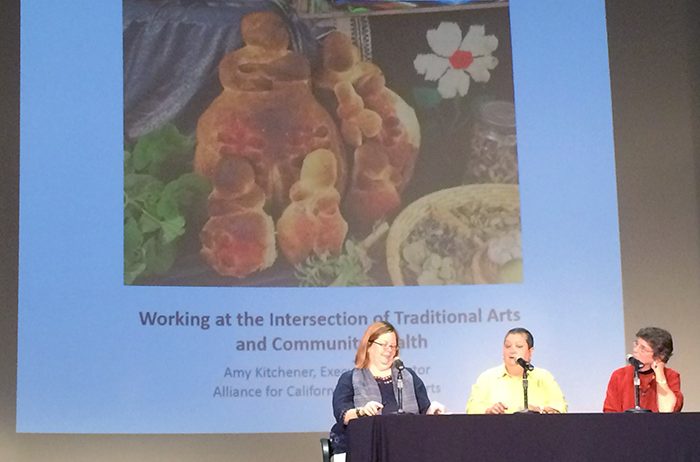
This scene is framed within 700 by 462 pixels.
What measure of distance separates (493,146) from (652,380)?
1491 millimetres

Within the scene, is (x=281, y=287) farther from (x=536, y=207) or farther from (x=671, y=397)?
(x=671, y=397)

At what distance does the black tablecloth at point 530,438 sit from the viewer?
3.71 metres

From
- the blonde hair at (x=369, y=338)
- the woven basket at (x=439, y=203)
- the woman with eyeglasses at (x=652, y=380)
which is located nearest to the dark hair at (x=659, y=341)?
the woman with eyeglasses at (x=652, y=380)

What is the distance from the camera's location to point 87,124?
532cm

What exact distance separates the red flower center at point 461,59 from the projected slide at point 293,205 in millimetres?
18

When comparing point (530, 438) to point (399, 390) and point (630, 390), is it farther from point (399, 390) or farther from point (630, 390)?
point (630, 390)

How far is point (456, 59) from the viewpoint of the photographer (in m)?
5.61

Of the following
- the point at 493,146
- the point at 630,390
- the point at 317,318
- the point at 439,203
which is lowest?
the point at 630,390

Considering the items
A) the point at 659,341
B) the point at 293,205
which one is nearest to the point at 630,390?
the point at 659,341

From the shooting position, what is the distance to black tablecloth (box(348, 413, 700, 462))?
3.71 metres

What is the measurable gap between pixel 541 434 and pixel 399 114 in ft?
7.38

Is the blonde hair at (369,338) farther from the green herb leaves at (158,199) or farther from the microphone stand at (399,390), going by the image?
the green herb leaves at (158,199)

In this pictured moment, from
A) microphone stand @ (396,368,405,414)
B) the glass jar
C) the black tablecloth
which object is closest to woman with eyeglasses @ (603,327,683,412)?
the black tablecloth

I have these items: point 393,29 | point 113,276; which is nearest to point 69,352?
point 113,276
